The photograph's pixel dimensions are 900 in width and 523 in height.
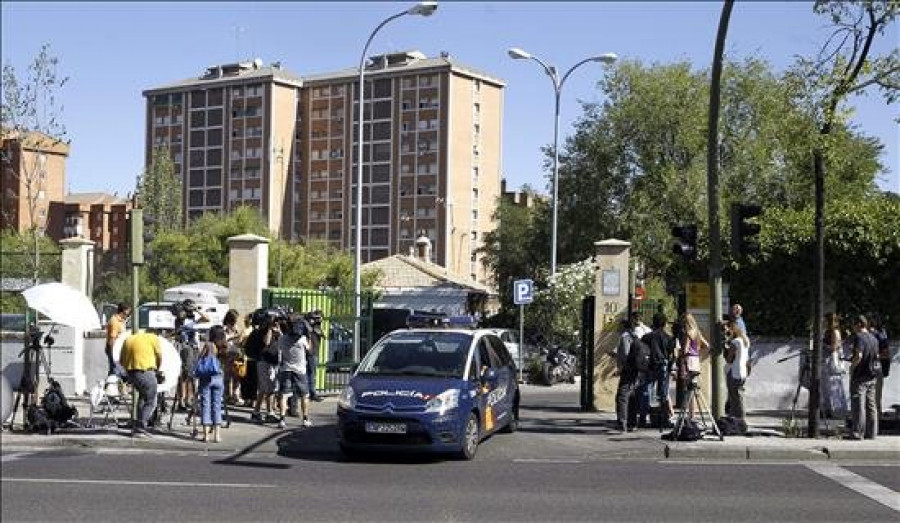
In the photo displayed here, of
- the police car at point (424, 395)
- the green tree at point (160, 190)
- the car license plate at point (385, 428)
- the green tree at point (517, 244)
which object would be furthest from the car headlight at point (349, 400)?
the green tree at point (160, 190)

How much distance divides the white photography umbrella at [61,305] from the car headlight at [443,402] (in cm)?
410

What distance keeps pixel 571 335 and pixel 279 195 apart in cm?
8880

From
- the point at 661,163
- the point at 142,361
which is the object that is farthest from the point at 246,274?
the point at 661,163

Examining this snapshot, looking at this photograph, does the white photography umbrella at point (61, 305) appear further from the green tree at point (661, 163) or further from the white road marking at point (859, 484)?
the green tree at point (661, 163)

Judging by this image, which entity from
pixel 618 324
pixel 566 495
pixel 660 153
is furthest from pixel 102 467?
pixel 660 153

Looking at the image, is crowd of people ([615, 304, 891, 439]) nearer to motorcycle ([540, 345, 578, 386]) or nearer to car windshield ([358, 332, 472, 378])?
car windshield ([358, 332, 472, 378])

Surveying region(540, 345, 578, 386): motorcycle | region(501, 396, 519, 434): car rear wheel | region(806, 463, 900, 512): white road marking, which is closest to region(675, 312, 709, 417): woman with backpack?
region(806, 463, 900, 512): white road marking

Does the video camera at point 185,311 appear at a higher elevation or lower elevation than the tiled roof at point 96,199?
lower

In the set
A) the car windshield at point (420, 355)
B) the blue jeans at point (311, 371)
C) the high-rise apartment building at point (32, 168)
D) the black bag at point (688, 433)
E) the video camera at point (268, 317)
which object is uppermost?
the high-rise apartment building at point (32, 168)

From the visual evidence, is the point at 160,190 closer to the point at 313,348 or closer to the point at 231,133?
the point at 313,348

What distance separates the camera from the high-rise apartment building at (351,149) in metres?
110

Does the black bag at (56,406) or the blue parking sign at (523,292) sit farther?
the blue parking sign at (523,292)

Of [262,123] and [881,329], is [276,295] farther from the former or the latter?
[262,123]

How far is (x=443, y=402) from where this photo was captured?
13289mm
